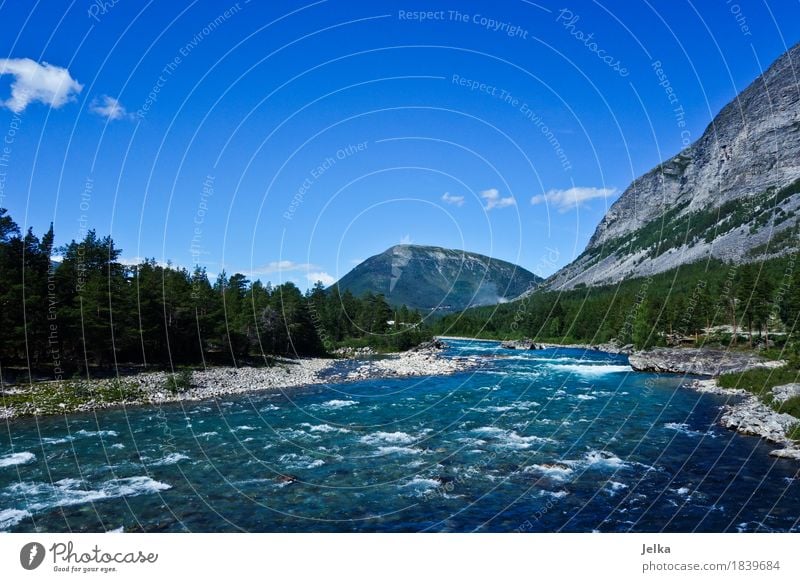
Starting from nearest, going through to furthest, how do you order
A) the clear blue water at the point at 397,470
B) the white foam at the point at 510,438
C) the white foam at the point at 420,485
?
the clear blue water at the point at 397,470
the white foam at the point at 420,485
the white foam at the point at 510,438

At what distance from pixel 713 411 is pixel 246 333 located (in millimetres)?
46324

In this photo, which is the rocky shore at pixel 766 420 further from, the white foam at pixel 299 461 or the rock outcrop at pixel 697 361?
the white foam at pixel 299 461

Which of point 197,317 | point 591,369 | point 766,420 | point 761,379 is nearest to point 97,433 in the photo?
point 197,317

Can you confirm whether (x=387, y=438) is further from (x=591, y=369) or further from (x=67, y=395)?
(x=591, y=369)

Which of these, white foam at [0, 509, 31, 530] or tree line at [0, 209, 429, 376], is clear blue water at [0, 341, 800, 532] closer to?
white foam at [0, 509, 31, 530]

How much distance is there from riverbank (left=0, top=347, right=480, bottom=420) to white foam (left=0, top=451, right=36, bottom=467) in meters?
8.35

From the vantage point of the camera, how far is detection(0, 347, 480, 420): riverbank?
2858cm

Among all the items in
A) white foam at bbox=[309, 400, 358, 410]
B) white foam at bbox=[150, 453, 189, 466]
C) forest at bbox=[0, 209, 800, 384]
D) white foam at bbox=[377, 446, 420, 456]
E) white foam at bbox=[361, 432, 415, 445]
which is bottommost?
white foam at bbox=[377, 446, 420, 456]

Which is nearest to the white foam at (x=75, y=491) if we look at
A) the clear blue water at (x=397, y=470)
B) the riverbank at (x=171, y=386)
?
the clear blue water at (x=397, y=470)

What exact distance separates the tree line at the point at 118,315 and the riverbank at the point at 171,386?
3322mm

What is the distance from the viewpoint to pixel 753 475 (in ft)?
54.2

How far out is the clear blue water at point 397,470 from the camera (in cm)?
1334

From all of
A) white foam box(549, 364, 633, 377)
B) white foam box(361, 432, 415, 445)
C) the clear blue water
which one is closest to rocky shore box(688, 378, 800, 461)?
the clear blue water

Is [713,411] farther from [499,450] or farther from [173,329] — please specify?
[173,329]
